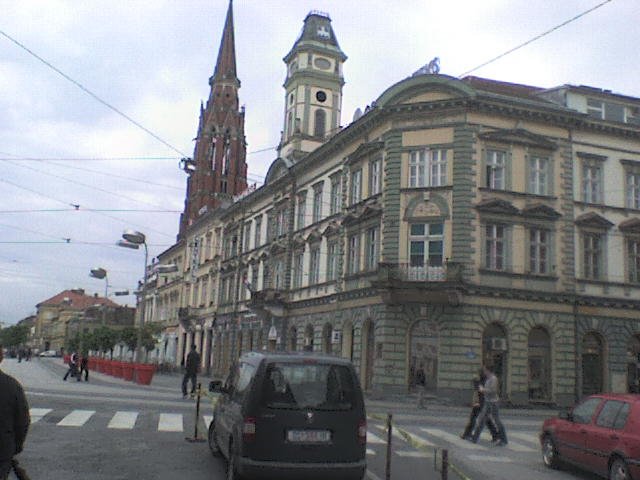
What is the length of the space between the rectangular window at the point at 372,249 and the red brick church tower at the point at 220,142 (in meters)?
68.3

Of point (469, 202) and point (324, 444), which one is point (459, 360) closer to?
point (469, 202)

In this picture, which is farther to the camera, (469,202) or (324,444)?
(469,202)

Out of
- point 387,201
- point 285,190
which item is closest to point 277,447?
point 387,201

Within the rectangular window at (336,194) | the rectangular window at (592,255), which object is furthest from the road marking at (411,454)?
the rectangular window at (336,194)

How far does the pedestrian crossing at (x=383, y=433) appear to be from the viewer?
14.0 metres

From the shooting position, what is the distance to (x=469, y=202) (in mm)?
30547

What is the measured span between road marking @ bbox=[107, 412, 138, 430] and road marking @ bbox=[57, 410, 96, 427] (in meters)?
0.61

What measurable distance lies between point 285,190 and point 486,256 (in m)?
18.1

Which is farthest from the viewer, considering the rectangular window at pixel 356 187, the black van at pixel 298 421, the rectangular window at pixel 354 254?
the rectangular window at pixel 356 187

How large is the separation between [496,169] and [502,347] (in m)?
7.85

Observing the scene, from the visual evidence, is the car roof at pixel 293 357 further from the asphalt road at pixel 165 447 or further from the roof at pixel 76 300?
the roof at pixel 76 300

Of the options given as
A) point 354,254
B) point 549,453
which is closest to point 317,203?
point 354,254

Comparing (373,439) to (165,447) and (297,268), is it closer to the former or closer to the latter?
(165,447)

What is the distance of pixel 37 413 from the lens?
16891 mm
